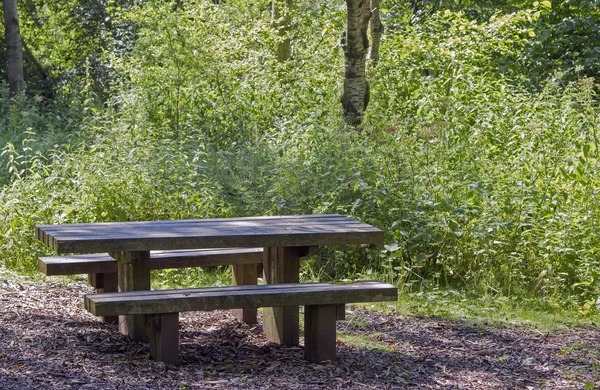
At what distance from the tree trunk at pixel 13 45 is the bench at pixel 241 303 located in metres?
11.2

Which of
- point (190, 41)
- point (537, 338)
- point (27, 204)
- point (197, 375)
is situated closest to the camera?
point (197, 375)

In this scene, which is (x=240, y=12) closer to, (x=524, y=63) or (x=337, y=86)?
(x=337, y=86)

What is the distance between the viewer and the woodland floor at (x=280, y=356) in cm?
458

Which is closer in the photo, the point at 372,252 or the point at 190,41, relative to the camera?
the point at 372,252

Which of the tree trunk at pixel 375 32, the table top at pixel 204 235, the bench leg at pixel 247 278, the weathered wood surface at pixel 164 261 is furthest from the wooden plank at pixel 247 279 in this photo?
the tree trunk at pixel 375 32

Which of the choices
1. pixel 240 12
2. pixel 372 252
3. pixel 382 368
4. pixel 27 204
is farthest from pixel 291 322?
pixel 240 12

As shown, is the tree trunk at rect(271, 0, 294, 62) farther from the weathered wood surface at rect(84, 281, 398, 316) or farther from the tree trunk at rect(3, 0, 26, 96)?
the weathered wood surface at rect(84, 281, 398, 316)

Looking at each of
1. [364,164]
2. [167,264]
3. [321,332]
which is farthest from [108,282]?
[364,164]

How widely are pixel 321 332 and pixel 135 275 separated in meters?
1.18

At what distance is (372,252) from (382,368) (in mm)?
2610

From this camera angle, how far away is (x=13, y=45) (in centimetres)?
1500

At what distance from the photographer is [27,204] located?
8141 millimetres

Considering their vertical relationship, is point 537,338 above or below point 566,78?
below

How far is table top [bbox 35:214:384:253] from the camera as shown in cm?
453
